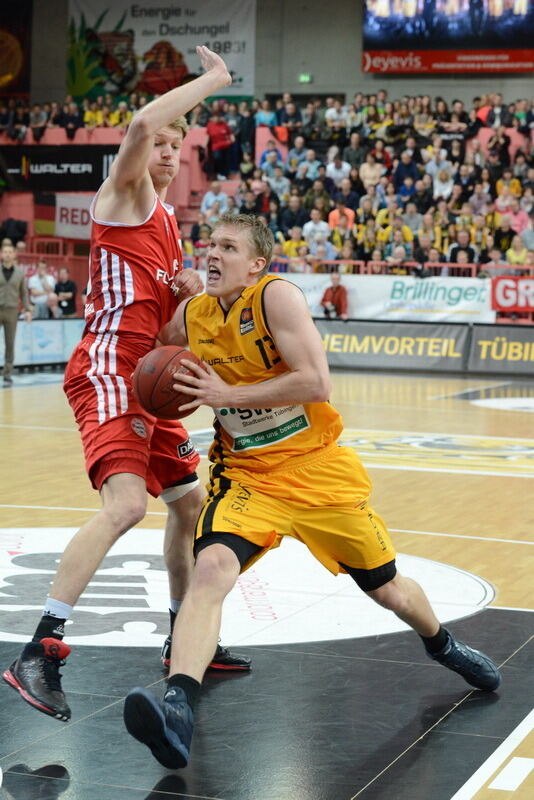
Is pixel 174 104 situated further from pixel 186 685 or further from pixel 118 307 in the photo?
pixel 186 685

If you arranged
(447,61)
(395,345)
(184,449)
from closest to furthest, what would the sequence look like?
(184,449) < (395,345) < (447,61)

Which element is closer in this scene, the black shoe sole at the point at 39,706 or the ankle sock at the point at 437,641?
the black shoe sole at the point at 39,706

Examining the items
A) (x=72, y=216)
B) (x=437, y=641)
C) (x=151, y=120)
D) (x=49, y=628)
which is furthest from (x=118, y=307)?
(x=72, y=216)

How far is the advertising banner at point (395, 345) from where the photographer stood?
66.2ft

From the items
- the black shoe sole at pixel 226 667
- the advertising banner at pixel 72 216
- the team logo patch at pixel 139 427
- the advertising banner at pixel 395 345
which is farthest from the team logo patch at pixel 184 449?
the advertising banner at pixel 72 216

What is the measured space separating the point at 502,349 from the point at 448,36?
11.6m

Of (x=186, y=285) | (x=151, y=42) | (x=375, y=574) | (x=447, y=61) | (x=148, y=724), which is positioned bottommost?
(x=148, y=724)

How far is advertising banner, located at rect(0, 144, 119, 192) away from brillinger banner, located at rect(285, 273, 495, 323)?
285 inches

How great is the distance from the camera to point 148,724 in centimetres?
338

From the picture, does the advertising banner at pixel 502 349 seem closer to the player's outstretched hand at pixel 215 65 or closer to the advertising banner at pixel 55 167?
the advertising banner at pixel 55 167

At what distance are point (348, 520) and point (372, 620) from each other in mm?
1480

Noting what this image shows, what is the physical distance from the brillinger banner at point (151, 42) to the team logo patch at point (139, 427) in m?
27.4

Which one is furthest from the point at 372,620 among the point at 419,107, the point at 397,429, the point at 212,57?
the point at 419,107

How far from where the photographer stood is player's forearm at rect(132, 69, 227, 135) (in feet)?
13.7
